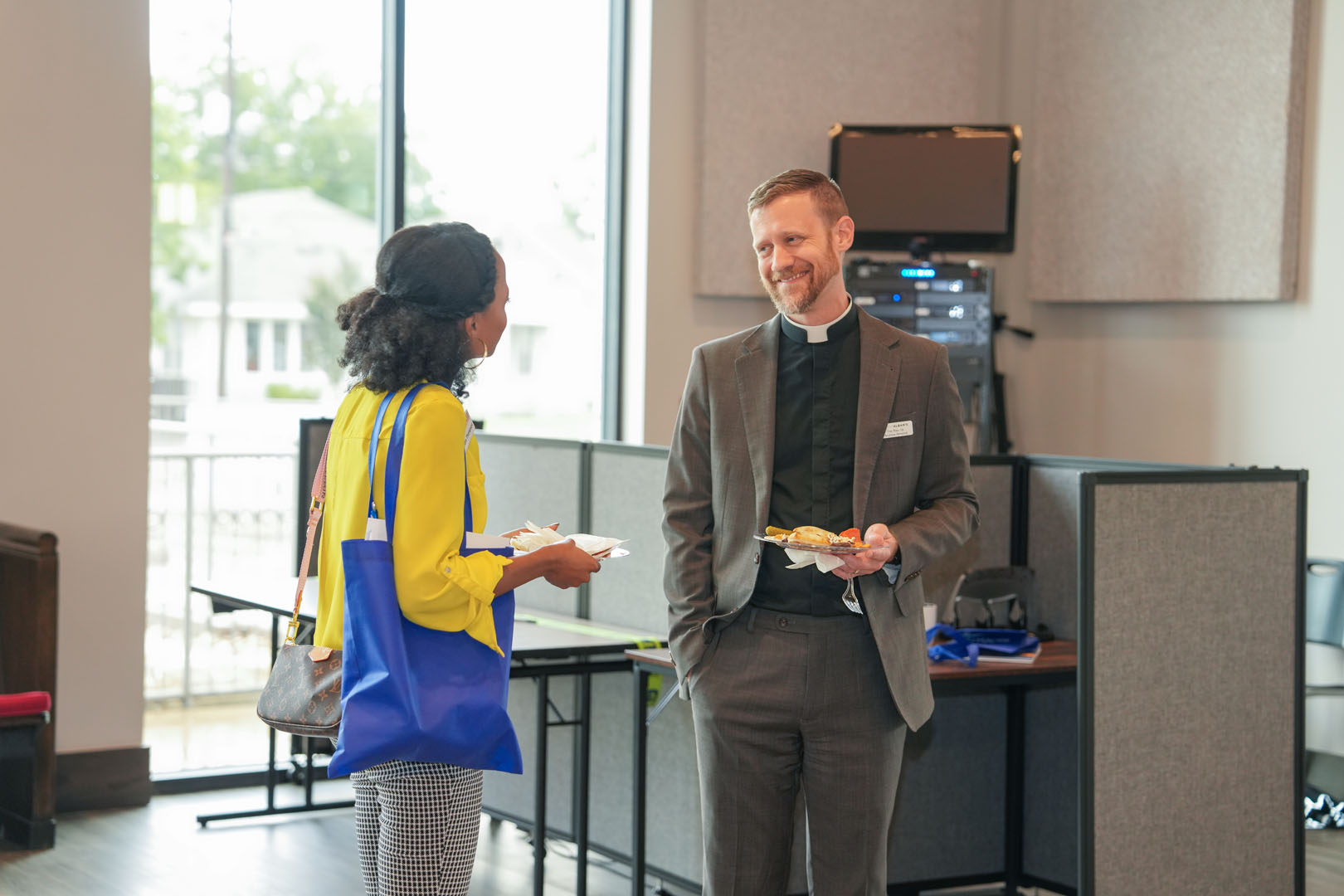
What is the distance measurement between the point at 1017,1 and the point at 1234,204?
158 centimetres

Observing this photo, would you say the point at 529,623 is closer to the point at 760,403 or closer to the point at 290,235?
the point at 760,403

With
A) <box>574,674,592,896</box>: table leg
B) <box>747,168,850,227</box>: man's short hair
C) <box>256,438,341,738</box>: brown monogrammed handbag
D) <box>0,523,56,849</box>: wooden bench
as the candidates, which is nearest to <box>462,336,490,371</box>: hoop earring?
<box>256,438,341,738</box>: brown monogrammed handbag

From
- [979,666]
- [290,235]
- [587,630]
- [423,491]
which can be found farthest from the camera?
[290,235]

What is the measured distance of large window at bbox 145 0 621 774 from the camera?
492cm

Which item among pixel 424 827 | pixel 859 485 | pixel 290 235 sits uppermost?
pixel 290 235

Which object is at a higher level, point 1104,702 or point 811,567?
point 811,567

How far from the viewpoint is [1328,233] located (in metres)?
4.96

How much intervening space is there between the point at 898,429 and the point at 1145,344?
3862 millimetres

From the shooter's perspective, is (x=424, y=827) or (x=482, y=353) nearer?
(x=424, y=827)

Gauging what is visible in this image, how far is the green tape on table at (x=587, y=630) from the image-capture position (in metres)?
3.34

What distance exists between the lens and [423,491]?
190cm

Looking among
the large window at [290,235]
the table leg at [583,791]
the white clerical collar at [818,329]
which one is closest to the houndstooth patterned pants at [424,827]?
the white clerical collar at [818,329]

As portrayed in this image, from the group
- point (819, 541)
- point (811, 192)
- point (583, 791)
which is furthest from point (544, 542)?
point (583, 791)

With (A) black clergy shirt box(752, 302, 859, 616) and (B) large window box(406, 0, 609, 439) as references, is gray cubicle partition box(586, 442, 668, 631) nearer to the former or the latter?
(A) black clergy shirt box(752, 302, 859, 616)
